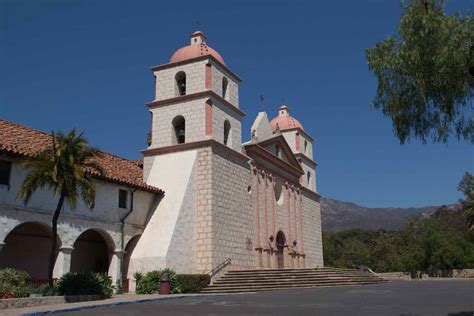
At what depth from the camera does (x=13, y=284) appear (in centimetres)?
1628

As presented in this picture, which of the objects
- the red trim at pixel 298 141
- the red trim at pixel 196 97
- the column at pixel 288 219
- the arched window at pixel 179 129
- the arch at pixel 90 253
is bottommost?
the arch at pixel 90 253

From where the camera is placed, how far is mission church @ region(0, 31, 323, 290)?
21.4 m

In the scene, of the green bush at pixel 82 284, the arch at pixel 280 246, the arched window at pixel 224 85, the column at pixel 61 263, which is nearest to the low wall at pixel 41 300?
the green bush at pixel 82 284

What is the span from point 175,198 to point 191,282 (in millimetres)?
4837

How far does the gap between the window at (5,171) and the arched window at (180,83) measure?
11884 mm

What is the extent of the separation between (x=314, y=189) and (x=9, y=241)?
26.8 m

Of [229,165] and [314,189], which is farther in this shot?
[314,189]

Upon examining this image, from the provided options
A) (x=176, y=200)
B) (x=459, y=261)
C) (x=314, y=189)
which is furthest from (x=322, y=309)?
(x=459, y=261)

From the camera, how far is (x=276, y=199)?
34.7 m

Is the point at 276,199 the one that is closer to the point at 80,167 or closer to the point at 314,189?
the point at 314,189

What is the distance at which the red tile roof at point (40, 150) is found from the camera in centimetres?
1933

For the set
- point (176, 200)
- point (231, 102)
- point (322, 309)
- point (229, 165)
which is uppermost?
point (231, 102)

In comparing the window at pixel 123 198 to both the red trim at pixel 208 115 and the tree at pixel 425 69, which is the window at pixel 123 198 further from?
the tree at pixel 425 69

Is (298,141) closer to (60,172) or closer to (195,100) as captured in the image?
(195,100)
